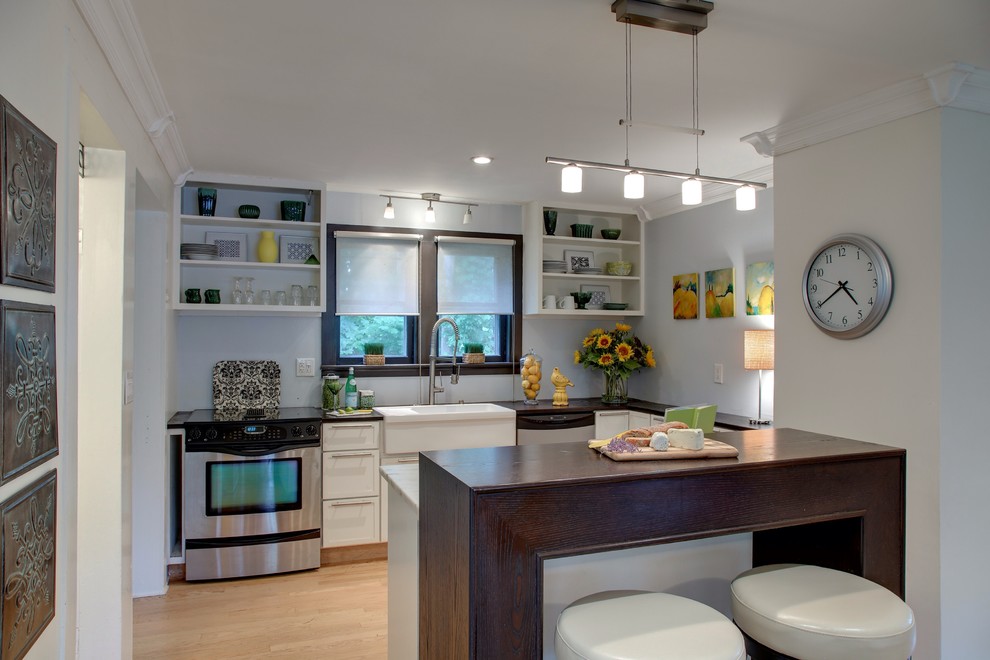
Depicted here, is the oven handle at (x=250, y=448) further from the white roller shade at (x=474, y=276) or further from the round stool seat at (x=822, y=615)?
the round stool seat at (x=822, y=615)

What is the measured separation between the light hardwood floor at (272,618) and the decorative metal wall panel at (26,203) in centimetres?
212

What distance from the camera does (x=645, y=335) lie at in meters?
5.12

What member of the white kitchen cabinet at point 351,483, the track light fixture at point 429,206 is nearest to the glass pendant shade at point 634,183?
the track light fixture at point 429,206

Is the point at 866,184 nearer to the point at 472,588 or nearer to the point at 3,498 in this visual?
the point at 472,588

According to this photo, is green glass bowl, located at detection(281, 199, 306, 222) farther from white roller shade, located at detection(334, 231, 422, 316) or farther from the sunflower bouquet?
the sunflower bouquet

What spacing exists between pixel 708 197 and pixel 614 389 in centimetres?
155

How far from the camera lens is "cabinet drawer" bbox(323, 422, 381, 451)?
403cm

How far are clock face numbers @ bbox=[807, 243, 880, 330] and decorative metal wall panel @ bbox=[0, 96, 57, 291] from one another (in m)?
2.79

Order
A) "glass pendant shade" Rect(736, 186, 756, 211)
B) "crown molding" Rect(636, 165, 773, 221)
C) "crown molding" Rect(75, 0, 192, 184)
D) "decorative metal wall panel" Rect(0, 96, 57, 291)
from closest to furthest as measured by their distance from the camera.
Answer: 1. "decorative metal wall panel" Rect(0, 96, 57, 291)
2. "crown molding" Rect(75, 0, 192, 184)
3. "glass pendant shade" Rect(736, 186, 756, 211)
4. "crown molding" Rect(636, 165, 773, 221)

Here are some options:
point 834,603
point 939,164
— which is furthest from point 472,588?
point 939,164

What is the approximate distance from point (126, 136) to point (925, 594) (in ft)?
11.4

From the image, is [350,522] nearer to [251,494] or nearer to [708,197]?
[251,494]

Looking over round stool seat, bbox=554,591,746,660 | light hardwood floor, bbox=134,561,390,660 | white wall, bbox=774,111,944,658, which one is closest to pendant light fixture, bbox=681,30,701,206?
white wall, bbox=774,111,944,658

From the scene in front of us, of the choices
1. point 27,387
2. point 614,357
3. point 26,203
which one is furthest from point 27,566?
point 614,357
